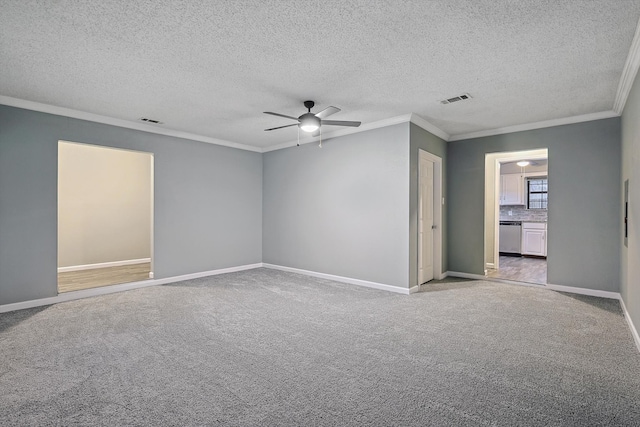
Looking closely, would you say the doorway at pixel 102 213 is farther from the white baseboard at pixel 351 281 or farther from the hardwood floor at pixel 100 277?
the white baseboard at pixel 351 281

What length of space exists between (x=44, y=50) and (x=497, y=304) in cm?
545

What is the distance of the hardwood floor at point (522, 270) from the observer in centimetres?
552

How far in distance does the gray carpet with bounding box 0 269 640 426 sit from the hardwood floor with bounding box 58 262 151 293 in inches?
38.4

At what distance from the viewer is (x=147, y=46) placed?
103 inches

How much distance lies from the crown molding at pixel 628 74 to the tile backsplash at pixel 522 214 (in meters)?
4.70

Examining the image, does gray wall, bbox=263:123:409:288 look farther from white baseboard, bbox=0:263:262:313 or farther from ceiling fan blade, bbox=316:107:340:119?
white baseboard, bbox=0:263:262:313

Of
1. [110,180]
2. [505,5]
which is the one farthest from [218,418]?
[110,180]

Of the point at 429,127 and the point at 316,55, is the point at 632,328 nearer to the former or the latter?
the point at 429,127

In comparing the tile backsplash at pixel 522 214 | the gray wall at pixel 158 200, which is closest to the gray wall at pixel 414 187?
the gray wall at pixel 158 200

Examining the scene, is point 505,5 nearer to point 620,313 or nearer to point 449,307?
point 449,307

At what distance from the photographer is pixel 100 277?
222 inches

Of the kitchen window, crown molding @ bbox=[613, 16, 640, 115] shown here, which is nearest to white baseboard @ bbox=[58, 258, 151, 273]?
crown molding @ bbox=[613, 16, 640, 115]

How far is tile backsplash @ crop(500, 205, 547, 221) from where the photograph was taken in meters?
8.20

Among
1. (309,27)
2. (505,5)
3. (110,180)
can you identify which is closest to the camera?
(505,5)
